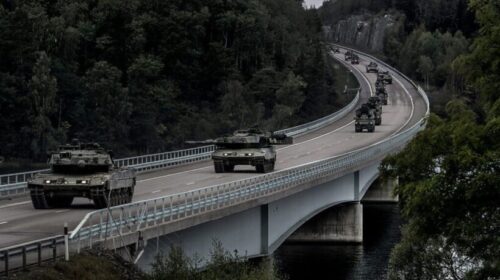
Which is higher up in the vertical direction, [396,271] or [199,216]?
[199,216]

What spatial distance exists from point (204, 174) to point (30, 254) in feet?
117

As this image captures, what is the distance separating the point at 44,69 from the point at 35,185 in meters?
67.1

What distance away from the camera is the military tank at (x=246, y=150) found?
62781mm

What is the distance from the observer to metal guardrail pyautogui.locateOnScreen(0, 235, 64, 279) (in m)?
25.6

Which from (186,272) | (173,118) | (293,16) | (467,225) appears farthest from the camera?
(293,16)

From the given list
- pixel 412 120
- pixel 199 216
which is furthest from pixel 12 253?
pixel 412 120

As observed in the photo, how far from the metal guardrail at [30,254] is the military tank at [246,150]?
33491 mm

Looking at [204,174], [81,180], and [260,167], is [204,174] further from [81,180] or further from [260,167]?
[81,180]

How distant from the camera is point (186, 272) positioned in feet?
98.7

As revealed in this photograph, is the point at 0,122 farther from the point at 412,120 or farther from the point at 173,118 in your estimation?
the point at 412,120

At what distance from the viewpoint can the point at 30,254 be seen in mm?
29016

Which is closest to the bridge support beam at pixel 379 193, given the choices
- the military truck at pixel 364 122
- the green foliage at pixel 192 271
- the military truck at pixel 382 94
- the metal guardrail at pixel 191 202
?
the military truck at pixel 364 122

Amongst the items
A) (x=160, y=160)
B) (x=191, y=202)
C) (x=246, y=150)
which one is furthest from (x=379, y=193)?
(x=191, y=202)

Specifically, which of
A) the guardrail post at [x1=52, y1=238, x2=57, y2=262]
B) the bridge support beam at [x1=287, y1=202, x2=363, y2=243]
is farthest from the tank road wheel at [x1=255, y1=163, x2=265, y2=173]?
the guardrail post at [x1=52, y1=238, x2=57, y2=262]
